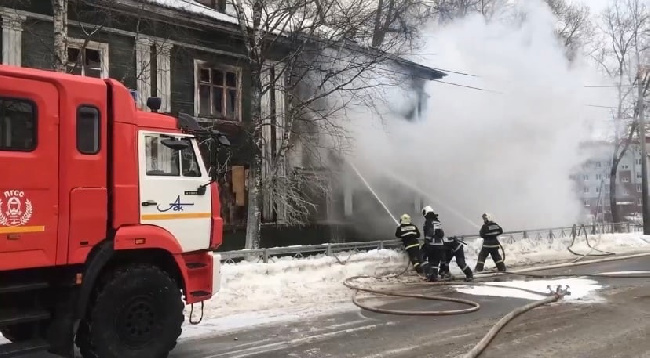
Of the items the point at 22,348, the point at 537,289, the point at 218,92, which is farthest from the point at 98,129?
the point at 218,92

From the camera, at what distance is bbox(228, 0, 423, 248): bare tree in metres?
14.1

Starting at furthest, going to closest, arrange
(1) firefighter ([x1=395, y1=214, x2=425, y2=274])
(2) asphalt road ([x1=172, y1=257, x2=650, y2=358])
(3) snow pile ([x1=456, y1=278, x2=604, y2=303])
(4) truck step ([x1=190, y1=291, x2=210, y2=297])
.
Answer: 1. (1) firefighter ([x1=395, y1=214, x2=425, y2=274])
2. (3) snow pile ([x1=456, y1=278, x2=604, y2=303])
3. (2) asphalt road ([x1=172, y1=257, x2=650, y2=358])
4. (4) truck step ([x1=190, y1=291, x2=210, y2=297])

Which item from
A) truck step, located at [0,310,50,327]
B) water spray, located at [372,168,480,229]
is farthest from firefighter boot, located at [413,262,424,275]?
truck step, located at [0,310,50,327]

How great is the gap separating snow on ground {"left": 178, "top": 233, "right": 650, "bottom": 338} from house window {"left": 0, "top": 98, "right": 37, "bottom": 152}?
3226 mm

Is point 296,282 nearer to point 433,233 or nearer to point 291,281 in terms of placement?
point 291,281

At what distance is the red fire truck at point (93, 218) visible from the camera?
5098 millimetres

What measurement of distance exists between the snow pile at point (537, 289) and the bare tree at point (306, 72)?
214 inches

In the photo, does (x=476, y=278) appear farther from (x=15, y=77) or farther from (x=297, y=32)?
(x=15, y=77)

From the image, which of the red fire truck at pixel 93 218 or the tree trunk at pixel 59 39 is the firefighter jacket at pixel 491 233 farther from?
the tree trunk at pixel 59 39

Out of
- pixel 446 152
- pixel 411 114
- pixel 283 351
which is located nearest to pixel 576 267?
pixel 446 152

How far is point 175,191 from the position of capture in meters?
6.16

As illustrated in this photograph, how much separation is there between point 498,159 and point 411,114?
362cm

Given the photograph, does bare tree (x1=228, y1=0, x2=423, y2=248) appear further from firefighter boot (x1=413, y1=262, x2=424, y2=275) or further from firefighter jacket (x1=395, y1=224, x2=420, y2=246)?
firefighter boot (x1=413, y1=262, x2=424, y2=275)

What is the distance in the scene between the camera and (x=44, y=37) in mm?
13602
